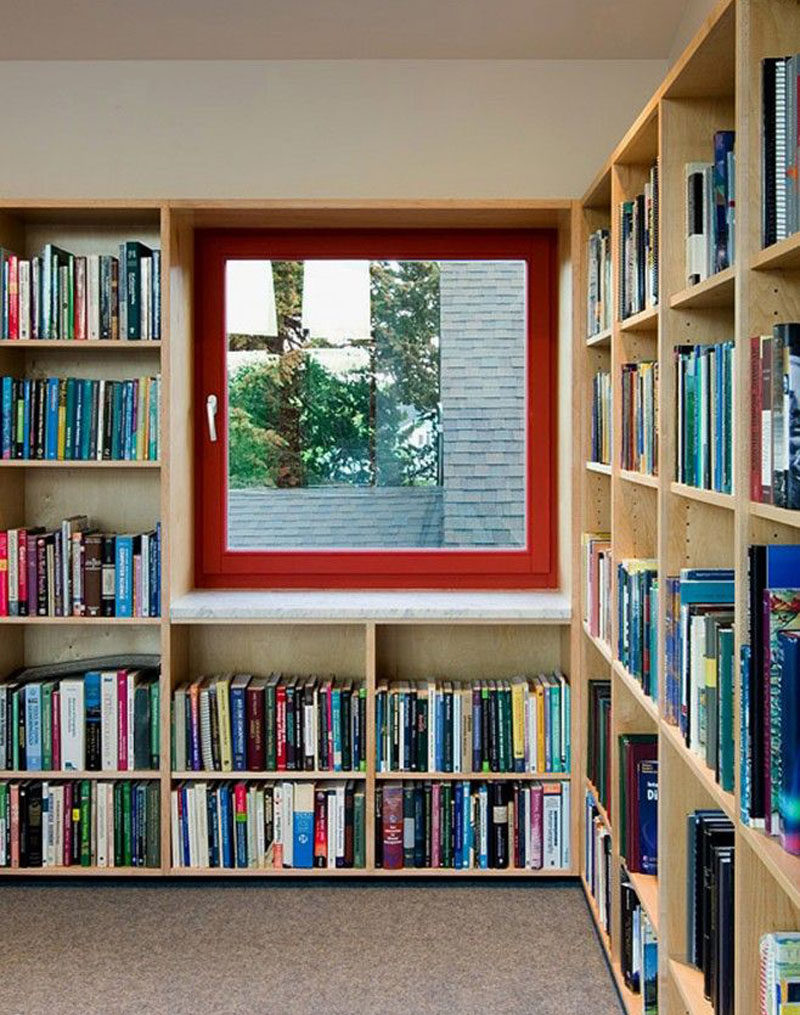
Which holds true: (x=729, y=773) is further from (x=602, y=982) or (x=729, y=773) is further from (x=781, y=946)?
(x=602, y=982)

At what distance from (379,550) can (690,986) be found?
2.03 metres

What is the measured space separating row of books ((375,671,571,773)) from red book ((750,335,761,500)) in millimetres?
1971

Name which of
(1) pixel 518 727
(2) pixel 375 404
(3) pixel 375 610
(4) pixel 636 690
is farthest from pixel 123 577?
(4) pixel 636 690

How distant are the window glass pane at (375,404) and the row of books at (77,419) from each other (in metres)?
0.46

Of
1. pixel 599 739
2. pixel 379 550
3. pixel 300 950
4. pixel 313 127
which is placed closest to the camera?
pixel 300 950

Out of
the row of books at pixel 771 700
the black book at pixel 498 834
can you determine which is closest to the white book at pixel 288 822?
the black book at pixel 498 834

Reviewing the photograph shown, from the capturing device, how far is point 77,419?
11.5ft

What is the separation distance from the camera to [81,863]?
3.53 m

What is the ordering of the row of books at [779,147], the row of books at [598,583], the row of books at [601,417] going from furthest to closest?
the row of books at [601,417] < the row of books at [598,583] < the row of books at [779,147]

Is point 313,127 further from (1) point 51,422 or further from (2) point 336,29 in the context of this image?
(1) point 51,422

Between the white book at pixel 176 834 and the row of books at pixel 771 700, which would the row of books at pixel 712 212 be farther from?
the white book at pixel 176 834

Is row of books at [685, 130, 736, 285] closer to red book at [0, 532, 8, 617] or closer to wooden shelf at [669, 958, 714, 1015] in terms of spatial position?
wooden shelf at [669, 958, 714, 1015]

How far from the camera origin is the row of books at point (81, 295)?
3490 mm

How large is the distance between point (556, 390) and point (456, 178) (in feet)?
2.49
